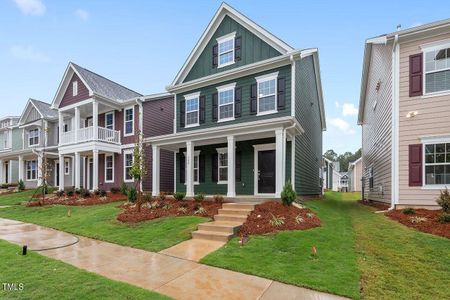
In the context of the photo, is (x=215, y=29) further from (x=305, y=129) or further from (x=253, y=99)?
(x=305, y=129)

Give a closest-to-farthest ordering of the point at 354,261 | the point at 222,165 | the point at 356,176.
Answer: the point at 354,261, the point at 222,165, the point at 356,176

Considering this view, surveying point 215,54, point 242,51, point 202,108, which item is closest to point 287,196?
point 202,108

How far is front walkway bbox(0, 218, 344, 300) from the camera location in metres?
4.13

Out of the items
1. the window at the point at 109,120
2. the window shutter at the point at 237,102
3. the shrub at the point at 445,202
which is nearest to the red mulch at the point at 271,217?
the shrub at the point at 445,202

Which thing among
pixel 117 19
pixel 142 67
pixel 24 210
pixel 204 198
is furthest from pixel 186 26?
pixel 24 210

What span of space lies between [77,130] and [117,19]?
8.08m

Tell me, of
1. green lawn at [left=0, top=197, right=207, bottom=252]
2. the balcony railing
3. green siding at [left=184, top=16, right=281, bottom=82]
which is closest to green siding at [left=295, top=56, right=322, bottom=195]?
green siding at [left=184, top=16, right=281, bottom=82]

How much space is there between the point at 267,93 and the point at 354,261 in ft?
28.8

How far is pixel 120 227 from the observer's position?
29.3ft

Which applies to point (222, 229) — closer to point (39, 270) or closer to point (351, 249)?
point (351, 249)

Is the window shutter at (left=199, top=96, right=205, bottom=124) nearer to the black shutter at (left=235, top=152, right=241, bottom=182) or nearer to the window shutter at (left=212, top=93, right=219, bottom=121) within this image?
the window shutter at (left=212, top=93, right=219, bottom=121)

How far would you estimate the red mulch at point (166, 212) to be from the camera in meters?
9.66

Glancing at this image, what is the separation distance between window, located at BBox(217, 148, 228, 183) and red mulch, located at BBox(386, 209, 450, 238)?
7.22 m

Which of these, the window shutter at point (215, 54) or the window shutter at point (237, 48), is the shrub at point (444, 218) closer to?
the window shutter at point (237, 48)
